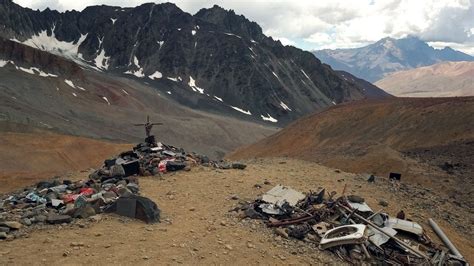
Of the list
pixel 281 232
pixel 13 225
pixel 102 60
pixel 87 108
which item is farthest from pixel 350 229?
pixel 102 60

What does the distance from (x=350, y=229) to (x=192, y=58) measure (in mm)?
165284

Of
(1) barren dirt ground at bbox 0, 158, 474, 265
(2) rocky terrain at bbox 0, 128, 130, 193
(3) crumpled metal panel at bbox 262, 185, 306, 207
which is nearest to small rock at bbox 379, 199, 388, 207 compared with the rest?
(1) barren dirt ground at bbox 0, 158, 474, 265

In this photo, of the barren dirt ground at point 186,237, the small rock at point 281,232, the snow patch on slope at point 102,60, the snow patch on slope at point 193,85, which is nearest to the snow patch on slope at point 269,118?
the snow patch on slope at point 193,85

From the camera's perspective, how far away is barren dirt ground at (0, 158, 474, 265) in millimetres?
12359

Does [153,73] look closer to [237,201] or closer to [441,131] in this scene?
[441,131]

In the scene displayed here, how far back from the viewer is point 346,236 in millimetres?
14148

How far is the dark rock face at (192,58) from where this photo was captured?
162500mm

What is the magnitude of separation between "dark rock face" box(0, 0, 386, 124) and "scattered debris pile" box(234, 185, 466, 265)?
13295 cm

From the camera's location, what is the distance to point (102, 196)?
1652cm

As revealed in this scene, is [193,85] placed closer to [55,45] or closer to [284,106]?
[284,106]

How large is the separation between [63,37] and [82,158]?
158 m

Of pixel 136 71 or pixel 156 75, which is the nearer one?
pixel 156 75

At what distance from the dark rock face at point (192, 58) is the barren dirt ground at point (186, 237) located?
428 feet

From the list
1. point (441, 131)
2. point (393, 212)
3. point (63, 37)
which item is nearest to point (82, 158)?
point (441, 131)
